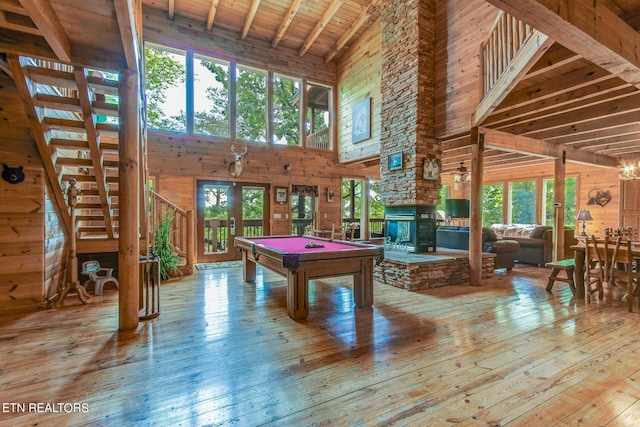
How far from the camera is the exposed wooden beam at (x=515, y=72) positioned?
3.26 metres

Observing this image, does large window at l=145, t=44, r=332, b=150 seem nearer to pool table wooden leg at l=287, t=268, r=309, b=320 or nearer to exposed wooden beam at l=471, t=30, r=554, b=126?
exposed wooden beam at l=471, t=30, r=554, b=126

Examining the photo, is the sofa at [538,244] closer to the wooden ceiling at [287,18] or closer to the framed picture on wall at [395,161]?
the framed picture on wall at [395,161]

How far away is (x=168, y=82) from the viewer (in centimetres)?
735

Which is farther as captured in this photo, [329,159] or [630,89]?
[329,159]

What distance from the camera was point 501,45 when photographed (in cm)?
424

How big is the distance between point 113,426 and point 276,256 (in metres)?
1.91

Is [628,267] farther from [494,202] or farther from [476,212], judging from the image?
[494,202]

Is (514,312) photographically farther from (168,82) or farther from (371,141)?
(168,82)

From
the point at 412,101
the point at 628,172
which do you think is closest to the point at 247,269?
the point at 412,101

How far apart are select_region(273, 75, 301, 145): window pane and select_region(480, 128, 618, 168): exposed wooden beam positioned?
4.99m

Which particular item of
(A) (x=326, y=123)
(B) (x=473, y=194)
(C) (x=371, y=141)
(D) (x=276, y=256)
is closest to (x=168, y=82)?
(A) (x=326, y=123)

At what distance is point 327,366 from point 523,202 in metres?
10.5

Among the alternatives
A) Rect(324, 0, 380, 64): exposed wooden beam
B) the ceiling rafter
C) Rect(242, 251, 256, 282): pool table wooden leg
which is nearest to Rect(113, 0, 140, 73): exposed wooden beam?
Rect(242, 251, 256, 282): pool table wooden leg

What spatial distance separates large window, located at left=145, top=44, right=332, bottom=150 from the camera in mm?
7184
